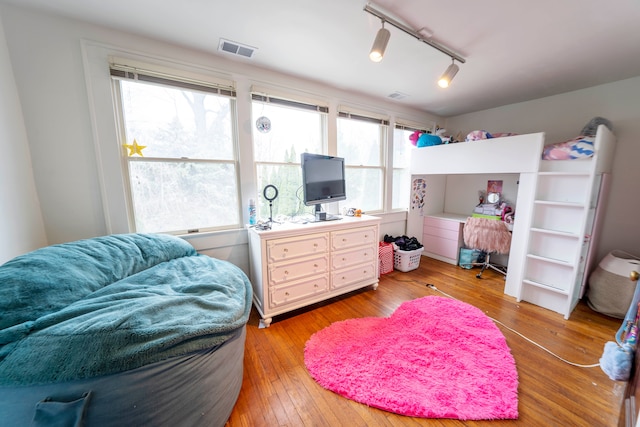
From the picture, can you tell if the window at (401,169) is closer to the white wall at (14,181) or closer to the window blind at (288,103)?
the window blind at (288,103)

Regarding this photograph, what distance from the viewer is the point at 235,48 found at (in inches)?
76.3

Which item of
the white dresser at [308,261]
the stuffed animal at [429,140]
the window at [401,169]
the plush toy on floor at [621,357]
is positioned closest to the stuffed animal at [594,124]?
the stuffed animal at [429,140]

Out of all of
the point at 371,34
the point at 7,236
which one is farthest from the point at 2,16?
the point at 371,34

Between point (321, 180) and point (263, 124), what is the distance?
0.86 m

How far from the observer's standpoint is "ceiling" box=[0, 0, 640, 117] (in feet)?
4.76

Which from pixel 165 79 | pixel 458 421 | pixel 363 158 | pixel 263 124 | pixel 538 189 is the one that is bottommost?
pixel 458 421

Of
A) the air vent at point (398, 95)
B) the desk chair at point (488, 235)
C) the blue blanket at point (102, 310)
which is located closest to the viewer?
the blue blanket at point (102, 310)

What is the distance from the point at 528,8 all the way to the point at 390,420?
271cm

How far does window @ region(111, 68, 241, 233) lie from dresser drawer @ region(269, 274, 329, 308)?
884mm

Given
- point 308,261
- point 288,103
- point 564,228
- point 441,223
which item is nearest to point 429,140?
point 441,223

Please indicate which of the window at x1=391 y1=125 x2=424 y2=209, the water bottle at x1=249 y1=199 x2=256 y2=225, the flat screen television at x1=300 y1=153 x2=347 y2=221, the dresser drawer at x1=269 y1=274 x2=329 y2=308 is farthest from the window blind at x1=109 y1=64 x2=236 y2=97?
the window at x1=391 y1=125 x2=424 y2=209

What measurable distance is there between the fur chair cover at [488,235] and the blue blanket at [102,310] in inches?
116

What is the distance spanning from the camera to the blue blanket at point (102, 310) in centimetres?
85

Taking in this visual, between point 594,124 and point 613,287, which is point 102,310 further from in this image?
point 594,124
